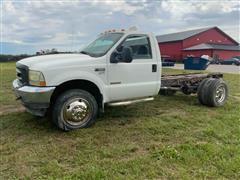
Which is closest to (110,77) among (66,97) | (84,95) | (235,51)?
(84,95)

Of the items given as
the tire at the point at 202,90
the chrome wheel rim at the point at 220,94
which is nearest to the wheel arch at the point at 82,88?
the tire at the point at 202,90

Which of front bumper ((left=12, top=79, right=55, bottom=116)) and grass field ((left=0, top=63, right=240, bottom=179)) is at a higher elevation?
front bumper ((left=12, top=79, right=55, bottom=116))

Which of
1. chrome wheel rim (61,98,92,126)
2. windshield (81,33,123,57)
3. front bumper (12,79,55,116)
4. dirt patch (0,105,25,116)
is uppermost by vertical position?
windshield (81,33,123,57)

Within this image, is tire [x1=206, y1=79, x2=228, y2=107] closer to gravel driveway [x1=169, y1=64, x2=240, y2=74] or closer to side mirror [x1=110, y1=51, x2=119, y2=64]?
side mirror [x1=110, y1=51, x2=119, y2=64]

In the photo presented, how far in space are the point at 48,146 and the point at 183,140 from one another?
2304 mm

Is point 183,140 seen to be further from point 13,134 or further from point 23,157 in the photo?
point 13,134

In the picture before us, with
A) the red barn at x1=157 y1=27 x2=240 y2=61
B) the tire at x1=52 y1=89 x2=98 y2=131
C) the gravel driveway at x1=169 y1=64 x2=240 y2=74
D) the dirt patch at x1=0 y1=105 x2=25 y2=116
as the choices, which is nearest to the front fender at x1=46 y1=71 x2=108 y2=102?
the tire at x1=52 y1=89 x2=98 y2=131

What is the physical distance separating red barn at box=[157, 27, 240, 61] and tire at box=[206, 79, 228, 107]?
4336cm

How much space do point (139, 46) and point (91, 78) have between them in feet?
4.63

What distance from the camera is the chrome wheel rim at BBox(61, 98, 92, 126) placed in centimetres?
470

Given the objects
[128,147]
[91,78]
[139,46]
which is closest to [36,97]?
[91,78]

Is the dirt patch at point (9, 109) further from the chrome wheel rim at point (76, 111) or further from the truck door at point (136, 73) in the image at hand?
the truck door at point (136, 73)

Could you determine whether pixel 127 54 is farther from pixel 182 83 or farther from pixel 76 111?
pixel 182 83

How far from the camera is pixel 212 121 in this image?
550 centimetres
